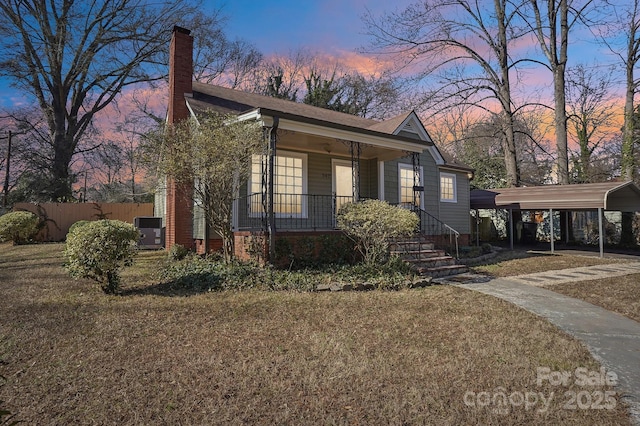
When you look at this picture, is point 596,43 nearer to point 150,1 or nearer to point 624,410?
point 624,410

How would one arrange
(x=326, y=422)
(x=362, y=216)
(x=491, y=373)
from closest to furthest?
1. (x=326, y=422)
2. (x=491, y=373)
3. (x=362, y=216)

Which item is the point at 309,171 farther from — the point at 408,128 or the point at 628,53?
the point at 628,53

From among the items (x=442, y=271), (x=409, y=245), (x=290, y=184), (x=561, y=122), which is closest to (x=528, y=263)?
(x=442, y=271)

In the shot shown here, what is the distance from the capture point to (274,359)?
3791 mm

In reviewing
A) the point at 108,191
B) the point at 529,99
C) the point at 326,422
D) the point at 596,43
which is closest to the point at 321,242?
the point at 326,422

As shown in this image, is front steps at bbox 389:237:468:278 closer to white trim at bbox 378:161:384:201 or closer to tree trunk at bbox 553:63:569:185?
white trim at bbox 378:161:384:201

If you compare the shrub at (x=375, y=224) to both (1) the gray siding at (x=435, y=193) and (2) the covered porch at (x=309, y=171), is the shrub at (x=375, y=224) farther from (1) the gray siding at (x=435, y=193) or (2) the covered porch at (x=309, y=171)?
(1) the gray siding at (x=435, y=193)

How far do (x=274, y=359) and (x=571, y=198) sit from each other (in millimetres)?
14999

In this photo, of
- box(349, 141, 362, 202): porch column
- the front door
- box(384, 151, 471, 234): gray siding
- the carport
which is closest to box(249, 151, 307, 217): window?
the front door

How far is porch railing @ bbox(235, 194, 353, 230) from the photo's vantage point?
10.1 m

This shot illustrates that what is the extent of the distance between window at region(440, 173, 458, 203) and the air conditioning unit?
11.8 m

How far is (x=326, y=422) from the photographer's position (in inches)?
105

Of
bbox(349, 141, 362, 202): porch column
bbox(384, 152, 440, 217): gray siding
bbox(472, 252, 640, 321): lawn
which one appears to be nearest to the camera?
bbox(472, 252, 640, 321): lawn

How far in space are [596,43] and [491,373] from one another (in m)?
23.6
